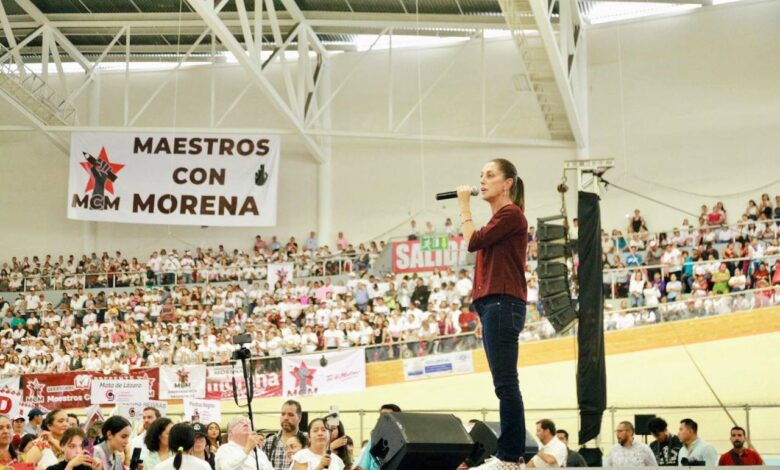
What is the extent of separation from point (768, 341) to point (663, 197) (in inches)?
300

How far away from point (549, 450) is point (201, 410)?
224 inches

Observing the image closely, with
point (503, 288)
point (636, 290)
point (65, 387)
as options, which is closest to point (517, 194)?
point (503, 288)

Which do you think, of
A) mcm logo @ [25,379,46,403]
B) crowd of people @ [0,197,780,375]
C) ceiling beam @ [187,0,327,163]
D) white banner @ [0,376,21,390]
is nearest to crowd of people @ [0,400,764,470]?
crowd of people @ [0,197,780,375]

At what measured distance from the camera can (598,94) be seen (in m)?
25.1

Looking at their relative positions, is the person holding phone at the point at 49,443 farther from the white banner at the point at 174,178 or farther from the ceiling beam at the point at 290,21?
the ceiling beam at the point at 290,21

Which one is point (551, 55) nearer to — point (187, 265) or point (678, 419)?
point (678, 419)

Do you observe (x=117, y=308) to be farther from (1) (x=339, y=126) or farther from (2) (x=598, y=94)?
(2) (x=598, y=94)

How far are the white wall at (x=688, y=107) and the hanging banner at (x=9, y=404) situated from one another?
49.8 ft

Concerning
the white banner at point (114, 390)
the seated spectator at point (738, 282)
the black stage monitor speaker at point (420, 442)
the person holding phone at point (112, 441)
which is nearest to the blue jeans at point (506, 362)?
the black stage monitor speaker at point (420, 442)

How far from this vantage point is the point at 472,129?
86.7 feet

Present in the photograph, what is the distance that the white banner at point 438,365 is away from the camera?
60.3ft

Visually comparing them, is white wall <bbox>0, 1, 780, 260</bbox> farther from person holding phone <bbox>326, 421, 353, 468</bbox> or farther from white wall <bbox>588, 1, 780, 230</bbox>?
person holding phone <bbox>326, 421, 353, 468</bbox>

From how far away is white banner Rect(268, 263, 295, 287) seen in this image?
2400cm

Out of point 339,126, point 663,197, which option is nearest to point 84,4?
point 339,126
